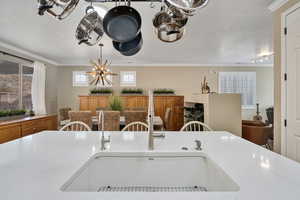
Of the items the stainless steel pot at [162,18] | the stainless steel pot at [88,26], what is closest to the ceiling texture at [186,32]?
the stainless steel pot at [88,26]

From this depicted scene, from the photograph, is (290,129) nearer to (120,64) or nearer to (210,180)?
(210,180)

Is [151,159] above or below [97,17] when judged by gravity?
below

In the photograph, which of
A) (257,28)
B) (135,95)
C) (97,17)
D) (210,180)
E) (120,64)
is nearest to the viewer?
(210,180)

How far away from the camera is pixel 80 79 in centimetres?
605

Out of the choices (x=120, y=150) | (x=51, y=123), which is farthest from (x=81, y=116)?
(x=120, y=150)

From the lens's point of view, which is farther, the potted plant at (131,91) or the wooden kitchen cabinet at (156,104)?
the potted plant at (131,91)

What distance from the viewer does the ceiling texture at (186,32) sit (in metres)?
2.21

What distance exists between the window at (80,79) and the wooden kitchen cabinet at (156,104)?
0.91 metres

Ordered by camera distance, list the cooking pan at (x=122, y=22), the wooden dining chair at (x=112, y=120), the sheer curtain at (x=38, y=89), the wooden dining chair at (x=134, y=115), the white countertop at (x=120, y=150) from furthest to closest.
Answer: the sheer curtain at (x=38, y=89), the wooden dining chair at (x=134, y=115), the wooden dining chair at (x=112, y=120), the cooking pan at (x=122, y=22), the white countertop at (x=120, y=150)

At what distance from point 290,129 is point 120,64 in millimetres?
5099

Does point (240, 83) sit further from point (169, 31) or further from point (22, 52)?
point (22, 52)

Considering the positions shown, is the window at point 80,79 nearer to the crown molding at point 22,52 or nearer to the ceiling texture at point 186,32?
the crown molding at point 22,52

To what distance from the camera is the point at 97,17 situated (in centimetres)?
134

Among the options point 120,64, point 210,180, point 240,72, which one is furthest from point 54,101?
point 240,72
